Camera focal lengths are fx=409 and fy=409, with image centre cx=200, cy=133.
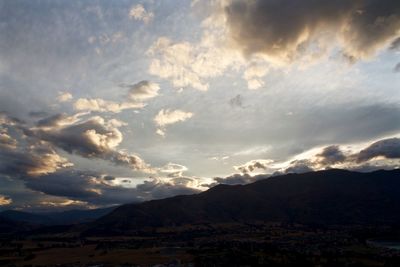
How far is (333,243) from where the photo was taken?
199375mm

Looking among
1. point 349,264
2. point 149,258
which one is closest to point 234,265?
point 349,264

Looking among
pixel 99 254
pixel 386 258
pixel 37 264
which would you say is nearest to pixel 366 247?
pixel 386 258

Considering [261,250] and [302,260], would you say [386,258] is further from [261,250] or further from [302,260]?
[261,250]

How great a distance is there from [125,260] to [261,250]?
55090 mm

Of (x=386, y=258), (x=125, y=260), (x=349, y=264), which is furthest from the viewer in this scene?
(x=125, y=260)

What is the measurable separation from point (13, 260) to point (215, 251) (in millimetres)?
86808

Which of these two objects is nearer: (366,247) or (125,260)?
(125,260)

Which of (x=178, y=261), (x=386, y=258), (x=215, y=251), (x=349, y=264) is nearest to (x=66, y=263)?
(x=178, y=261)

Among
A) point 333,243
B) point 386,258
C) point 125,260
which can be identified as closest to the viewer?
point 386,258

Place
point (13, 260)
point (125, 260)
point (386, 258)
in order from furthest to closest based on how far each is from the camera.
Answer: point (13, 260)
point (125, 260)
point (386, 258)

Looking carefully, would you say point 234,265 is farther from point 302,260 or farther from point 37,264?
point 37,264

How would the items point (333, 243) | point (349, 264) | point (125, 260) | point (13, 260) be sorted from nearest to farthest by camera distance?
1. point (349, 264)
2. point (125, 260)
3. point (13, 260)
4. point (333, 243)

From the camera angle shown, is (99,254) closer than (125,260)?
No

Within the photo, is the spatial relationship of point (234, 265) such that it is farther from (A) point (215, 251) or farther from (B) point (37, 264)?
(B) point (37, 264)
